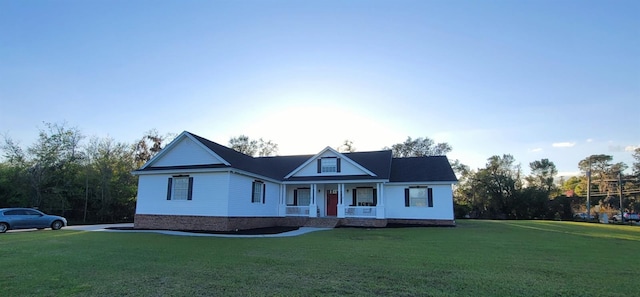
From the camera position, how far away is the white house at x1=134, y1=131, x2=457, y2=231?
61.0 ft

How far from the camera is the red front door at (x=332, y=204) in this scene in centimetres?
2441

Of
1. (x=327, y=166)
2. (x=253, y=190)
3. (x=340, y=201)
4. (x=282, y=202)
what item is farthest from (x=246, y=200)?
(x=327, y=166)

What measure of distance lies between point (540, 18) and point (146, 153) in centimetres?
3985

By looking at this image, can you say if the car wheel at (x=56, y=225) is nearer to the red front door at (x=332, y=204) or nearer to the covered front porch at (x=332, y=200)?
the covered front porch at (x=332, y=200)

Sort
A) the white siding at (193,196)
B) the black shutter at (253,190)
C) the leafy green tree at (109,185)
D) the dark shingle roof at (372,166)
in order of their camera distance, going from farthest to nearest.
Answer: the leafy green tree at (109,185)
the dark shingle roof at (372,166)
the black shutter at (253,190)
the white siding at (193,196)

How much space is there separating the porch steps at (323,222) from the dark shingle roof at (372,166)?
280cm

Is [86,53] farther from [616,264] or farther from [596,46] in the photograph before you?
[596,46]

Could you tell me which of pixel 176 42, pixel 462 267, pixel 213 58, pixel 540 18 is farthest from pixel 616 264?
pixel 176 42

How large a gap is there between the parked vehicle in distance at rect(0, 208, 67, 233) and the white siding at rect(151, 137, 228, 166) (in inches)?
227

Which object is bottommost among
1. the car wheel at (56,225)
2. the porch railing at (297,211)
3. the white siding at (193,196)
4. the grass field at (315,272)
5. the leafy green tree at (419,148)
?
the car wheel at (56,225)

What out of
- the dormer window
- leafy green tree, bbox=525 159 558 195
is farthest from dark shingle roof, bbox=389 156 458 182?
leafy green tree, bbox=525 159 558 195

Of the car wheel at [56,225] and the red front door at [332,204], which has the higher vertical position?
the red front door at [332,204]

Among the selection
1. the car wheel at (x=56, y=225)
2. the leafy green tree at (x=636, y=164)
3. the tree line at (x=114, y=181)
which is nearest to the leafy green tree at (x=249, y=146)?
the tree line at (x=114, y=181)

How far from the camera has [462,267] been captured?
730cm
